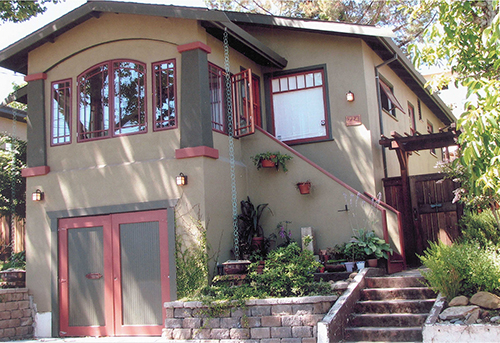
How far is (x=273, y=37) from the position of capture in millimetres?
12758

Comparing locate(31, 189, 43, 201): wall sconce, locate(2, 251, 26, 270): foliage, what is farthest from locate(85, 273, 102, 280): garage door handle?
locate(2, 251, 26, 270): foliage

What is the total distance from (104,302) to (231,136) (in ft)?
13.3

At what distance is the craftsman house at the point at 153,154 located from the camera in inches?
381

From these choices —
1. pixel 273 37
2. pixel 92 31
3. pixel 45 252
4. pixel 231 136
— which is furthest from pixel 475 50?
pixel 45 252

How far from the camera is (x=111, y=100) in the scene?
10.4 metres

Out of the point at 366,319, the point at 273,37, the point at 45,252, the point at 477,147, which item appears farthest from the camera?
the point at 273,37

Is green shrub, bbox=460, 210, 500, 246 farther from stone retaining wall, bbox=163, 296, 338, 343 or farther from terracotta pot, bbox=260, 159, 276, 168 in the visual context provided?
terracotta pot, bbox=260, 159, 276, 168

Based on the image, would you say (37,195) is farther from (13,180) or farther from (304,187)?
(304,187)

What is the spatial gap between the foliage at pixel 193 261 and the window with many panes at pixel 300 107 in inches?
155

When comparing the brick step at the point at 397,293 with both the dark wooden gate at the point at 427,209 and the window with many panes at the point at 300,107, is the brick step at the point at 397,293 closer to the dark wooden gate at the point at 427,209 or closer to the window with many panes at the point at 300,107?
the dark wooden gate at the point at 427,209

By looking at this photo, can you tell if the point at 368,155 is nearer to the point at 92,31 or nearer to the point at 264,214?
the point at 264,214

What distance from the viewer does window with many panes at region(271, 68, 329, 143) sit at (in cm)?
1226

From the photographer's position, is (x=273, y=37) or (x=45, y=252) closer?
(x=45, y=252)

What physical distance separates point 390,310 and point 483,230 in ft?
7.59
